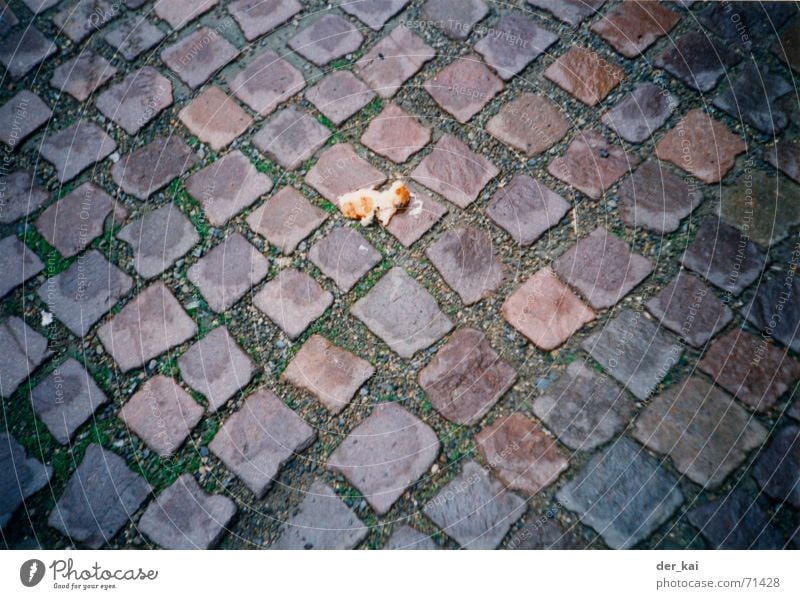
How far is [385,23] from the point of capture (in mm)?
2293

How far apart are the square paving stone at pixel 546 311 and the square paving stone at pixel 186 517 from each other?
1137 millimetres

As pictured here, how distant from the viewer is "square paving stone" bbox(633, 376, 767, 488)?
1.66 meters

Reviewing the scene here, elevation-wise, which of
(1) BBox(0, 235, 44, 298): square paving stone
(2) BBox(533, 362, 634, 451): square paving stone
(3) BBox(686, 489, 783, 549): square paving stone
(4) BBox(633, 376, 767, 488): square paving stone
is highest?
(1) BBox(0, 235, 44, 298): square paving stone

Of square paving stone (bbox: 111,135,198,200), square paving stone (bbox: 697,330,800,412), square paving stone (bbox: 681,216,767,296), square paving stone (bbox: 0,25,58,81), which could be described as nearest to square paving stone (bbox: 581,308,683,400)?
square paving stone (bbox: 697,330,800,412)

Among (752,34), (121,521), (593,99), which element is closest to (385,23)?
(593,99)

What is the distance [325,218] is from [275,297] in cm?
36

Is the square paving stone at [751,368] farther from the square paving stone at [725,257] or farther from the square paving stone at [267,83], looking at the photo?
the square paving stone at [267,83]

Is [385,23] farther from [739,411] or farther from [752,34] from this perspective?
[739,411]

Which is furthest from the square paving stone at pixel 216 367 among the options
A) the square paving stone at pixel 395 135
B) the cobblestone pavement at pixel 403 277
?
the square paving stone at pixel 395 135

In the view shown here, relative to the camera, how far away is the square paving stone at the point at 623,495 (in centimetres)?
161

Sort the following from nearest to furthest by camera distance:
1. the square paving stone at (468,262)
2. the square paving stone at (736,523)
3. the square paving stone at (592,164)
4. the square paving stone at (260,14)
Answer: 1. the square paving stone at (736,523)
2. the square paving stone at (468,262)
3. the square paving stone at (592,164)
4. the square paving stone at (260,14)

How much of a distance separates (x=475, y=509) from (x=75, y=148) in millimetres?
2124

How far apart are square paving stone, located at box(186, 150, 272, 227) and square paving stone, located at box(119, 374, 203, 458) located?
647 millimetres

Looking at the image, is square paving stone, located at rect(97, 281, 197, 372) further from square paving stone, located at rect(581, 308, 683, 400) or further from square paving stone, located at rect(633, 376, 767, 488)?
square paving stone, located at rect(633, 376, 767, 488)
